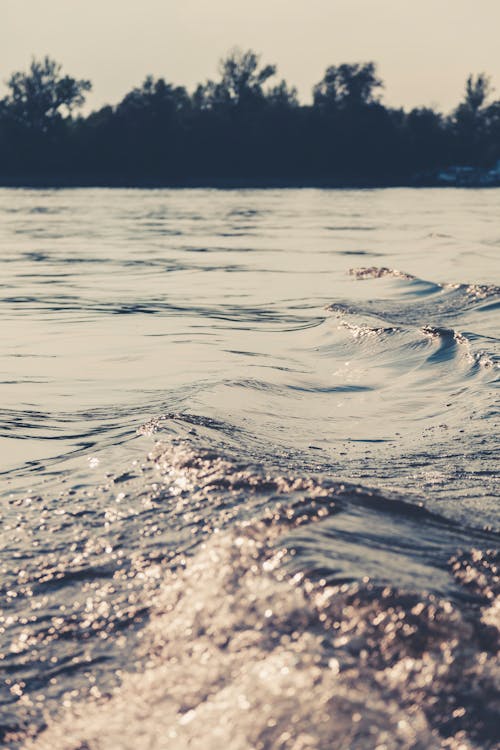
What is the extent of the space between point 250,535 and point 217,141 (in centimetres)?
9393

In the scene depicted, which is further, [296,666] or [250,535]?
[250,535]

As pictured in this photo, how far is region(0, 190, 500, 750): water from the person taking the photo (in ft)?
9.03

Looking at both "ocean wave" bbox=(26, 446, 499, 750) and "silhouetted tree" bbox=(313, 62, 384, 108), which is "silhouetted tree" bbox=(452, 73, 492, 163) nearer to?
"silhouetted tree" bbox=(313, 62, 384, 108)

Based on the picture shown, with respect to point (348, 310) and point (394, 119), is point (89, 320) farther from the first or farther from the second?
point (394, 119)

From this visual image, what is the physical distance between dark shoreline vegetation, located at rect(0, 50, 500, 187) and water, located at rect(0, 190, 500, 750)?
76834mm

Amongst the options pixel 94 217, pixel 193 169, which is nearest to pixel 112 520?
pixel 94 217

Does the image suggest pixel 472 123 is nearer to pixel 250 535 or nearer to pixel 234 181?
pixel 234 181

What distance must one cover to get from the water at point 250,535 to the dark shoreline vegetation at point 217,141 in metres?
76.8

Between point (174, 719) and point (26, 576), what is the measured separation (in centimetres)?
125

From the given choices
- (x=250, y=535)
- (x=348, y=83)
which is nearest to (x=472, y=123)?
(x=348, y=83)

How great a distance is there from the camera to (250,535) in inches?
154

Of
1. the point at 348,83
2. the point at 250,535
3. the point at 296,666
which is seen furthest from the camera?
the point at 348,83

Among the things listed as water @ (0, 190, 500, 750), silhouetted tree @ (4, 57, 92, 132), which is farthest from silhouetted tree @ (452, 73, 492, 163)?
water @ (0, 190, 500, 750)

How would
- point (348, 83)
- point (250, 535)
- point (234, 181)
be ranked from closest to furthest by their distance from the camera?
1. point (250, 535)
2. point (234, 181)
3. point (348, 83)
